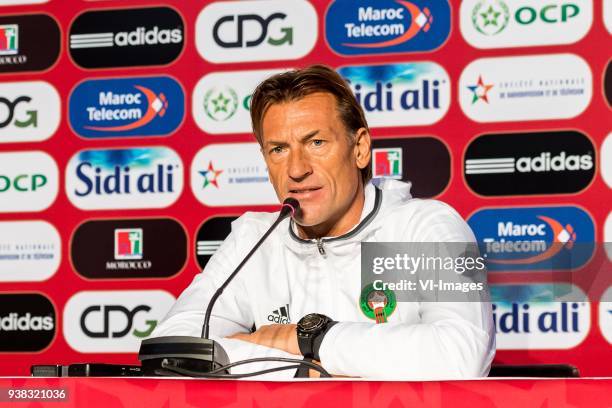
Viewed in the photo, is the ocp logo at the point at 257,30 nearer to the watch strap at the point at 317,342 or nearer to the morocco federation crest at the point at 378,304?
the morocco federation crest at the point at 378,304

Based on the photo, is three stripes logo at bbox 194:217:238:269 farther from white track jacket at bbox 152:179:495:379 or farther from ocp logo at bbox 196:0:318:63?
white track jacket at bbox 152:179:495:379

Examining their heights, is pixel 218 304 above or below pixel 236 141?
below

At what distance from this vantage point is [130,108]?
2895 millimetres

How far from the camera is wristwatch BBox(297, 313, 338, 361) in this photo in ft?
4.42

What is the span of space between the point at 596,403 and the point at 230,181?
2.06 meters

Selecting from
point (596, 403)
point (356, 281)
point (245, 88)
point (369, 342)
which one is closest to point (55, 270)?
point (245, 88)

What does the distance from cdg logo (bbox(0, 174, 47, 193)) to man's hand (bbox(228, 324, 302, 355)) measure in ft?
5.48

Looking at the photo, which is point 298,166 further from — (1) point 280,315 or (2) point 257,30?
(2) point 257,30

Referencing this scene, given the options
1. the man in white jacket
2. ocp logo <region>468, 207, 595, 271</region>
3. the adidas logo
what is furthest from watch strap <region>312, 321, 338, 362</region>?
ocp logo <region>468, 207, 595, 271</region>

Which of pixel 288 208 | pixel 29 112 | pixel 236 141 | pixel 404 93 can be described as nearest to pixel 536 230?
pixel 404 93

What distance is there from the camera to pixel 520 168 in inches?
102

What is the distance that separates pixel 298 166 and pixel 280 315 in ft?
1.14

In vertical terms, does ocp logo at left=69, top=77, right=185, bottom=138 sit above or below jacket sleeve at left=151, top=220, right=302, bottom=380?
above

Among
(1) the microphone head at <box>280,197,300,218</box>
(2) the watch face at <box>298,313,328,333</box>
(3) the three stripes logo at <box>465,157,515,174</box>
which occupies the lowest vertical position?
(2) the watch face at <box>298,313,328,333</box>
